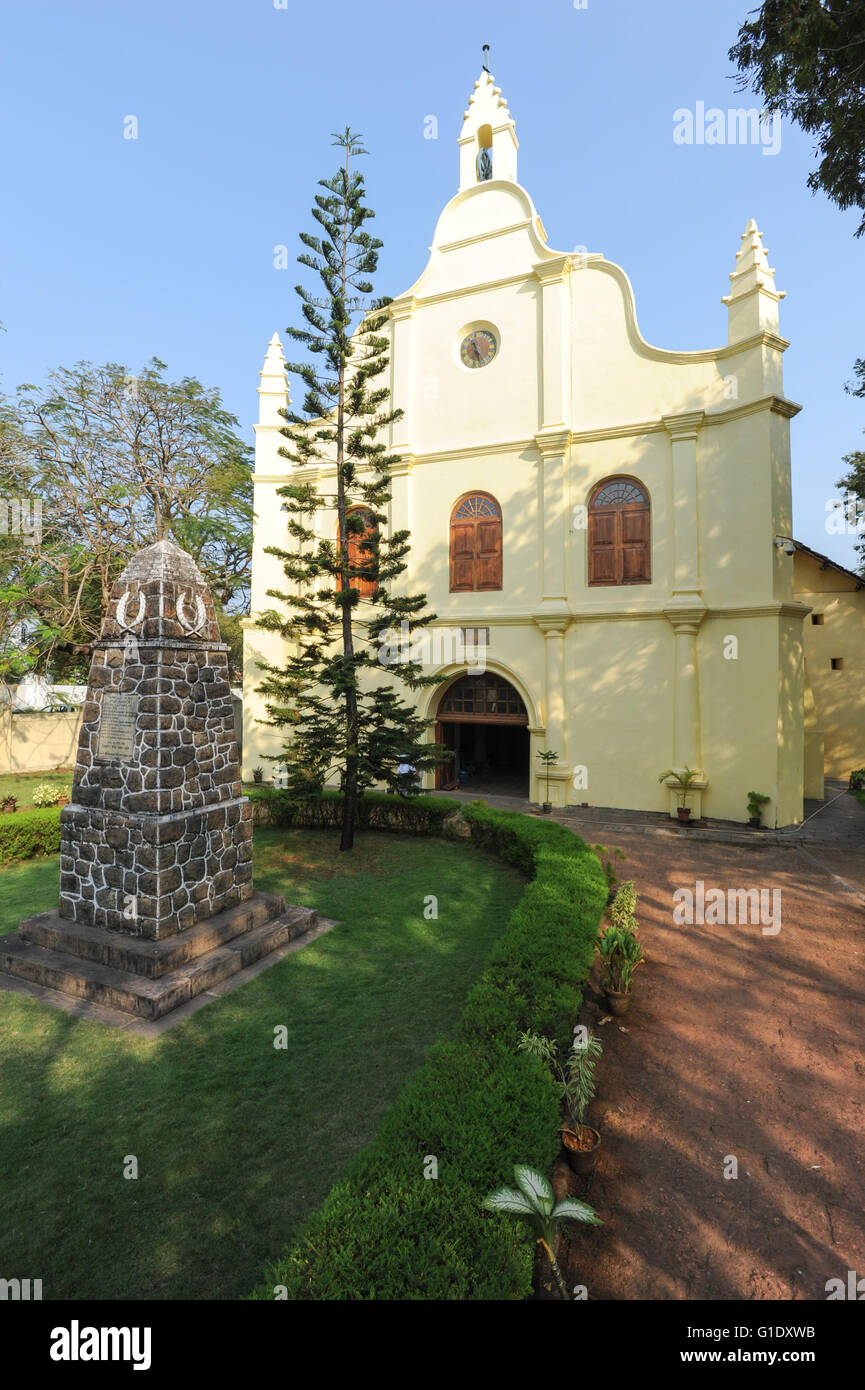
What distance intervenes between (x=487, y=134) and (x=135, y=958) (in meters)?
20.7

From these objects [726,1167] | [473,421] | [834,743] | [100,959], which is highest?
[473,421]

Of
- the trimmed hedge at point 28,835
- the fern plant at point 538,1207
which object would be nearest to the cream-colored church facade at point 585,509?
the trimmed hedge at point 28,835

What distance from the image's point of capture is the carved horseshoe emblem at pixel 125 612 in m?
6.15

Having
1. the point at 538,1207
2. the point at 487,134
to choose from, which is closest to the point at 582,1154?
the point at 538,1207

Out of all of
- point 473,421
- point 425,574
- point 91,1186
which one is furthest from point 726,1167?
point 473,421

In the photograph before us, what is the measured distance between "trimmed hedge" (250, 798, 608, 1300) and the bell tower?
18549 millimetres

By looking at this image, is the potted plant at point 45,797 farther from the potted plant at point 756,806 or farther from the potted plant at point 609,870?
the potted plant at point 756,806

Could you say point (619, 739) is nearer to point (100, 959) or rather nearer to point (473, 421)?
point (473, 421)

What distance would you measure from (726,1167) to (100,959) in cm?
555

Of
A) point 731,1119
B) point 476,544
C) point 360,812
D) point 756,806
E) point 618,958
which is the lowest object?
point 731,1119

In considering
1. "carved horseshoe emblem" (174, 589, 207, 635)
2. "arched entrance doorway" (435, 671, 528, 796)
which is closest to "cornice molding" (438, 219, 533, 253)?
"arched entrance doorway" (435, 671, 528, 796)

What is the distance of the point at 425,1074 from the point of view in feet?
12.1

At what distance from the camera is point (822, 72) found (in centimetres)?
779

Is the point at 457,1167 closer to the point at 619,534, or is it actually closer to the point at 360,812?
the point at 360,812
